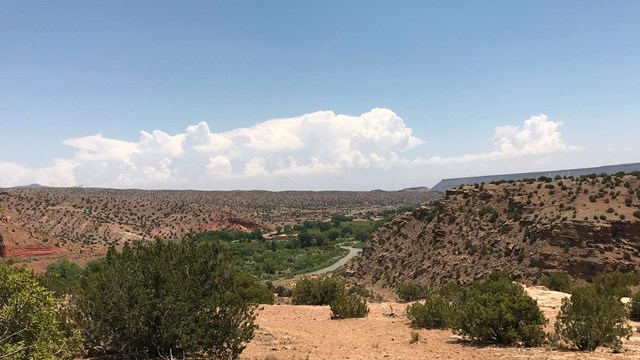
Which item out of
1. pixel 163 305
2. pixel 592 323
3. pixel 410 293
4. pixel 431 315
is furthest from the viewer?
pixel 410 293

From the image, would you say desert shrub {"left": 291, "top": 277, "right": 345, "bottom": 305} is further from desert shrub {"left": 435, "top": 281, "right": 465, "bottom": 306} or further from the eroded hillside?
the eroded hillside

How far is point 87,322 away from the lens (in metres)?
11.6

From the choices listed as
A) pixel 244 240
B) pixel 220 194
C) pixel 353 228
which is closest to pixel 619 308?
pixel 244 240

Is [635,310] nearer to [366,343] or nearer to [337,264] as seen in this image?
[366,343]

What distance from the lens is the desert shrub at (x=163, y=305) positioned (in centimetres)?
1078

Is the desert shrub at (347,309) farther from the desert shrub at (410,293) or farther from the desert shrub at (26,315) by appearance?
the desert shrub at (26,315)

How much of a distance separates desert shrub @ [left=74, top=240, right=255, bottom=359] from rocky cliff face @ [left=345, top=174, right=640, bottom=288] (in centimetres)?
3060

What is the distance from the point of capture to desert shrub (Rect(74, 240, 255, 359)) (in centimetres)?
1078

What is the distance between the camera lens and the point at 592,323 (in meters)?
13.4

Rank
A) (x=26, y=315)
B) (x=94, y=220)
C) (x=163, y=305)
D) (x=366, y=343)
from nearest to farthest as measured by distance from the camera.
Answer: (x=26, y=315) < (x=163, y=305) < (x=366, y=343) < (x=94, y=220)

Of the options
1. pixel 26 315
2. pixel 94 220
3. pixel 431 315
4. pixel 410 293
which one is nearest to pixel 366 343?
pixel 431 315

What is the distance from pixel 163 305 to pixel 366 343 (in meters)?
7.42

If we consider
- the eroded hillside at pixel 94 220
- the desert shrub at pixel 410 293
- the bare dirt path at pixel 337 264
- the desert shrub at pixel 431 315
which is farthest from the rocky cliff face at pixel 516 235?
the eroded hillside at pixel 94 220

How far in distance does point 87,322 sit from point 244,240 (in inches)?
3460
